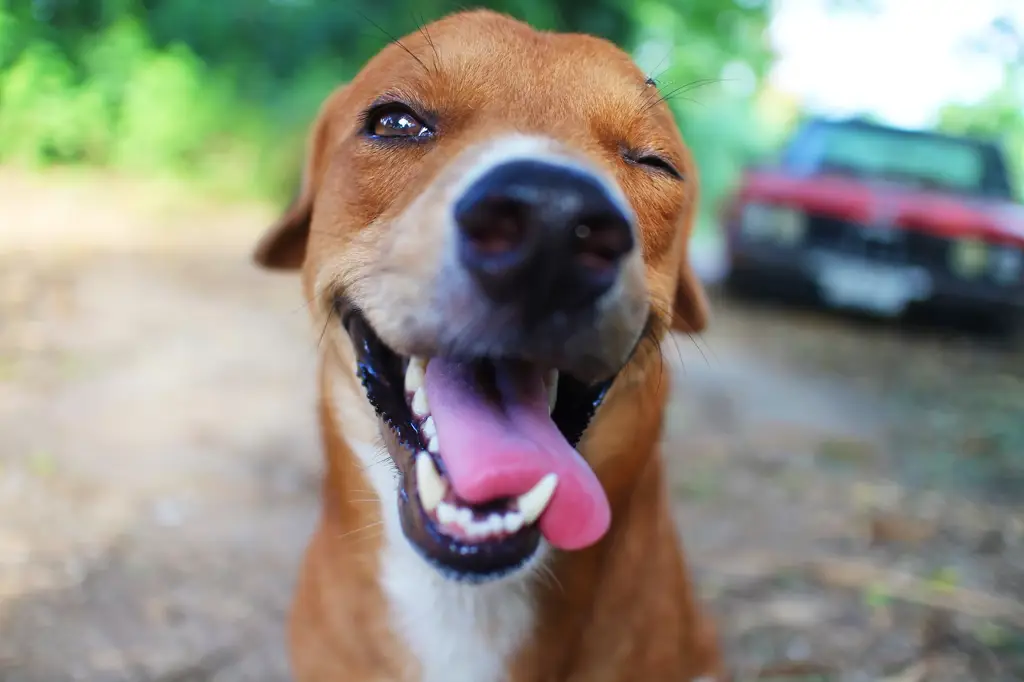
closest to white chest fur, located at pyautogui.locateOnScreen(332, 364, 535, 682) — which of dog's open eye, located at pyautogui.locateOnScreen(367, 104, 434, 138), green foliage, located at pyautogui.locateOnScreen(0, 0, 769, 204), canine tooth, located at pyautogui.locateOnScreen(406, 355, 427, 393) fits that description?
canine tooth, located at pyautogui.locateOnScreen(406, 355, 427, 393)

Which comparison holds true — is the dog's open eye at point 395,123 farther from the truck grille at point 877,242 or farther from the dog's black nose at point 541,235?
the truck grille at point 877,242

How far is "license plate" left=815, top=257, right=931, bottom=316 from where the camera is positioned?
8.12 metres

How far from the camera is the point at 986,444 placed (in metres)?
5.31

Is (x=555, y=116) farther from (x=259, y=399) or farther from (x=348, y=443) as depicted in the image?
(x=259, y=399)

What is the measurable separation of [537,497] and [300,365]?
4261 mm

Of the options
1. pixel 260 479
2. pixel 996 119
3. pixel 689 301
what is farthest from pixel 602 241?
pixel 996 119

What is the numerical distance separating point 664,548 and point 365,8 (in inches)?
247

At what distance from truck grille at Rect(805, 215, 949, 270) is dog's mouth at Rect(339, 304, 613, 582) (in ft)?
23.8

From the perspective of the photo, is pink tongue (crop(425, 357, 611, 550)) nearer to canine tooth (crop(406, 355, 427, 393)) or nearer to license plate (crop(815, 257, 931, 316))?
canine tooth (crop(406, 355, 427, 393))

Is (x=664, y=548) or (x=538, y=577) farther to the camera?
(x=664, y=548)

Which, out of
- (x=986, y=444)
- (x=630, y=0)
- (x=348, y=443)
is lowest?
(x=986, y=444)

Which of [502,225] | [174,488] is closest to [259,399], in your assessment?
[174,488]

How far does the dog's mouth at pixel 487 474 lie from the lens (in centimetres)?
162

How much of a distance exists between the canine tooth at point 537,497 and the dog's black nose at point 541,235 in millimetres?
400
